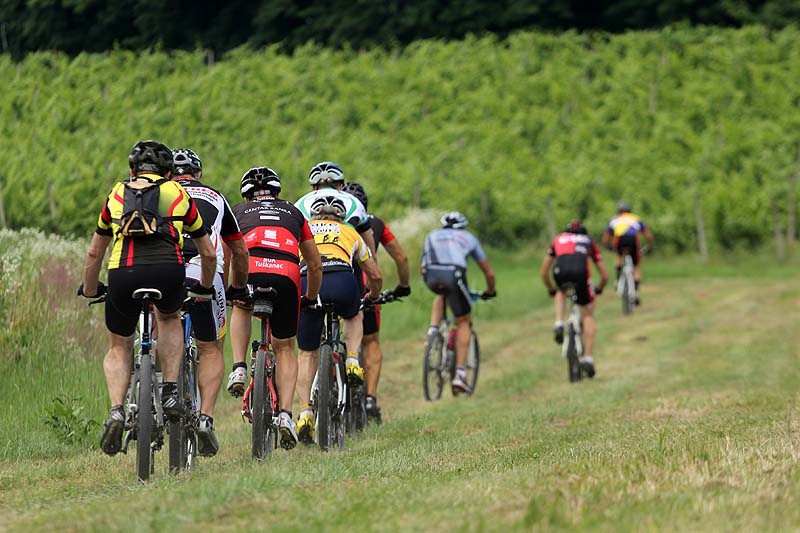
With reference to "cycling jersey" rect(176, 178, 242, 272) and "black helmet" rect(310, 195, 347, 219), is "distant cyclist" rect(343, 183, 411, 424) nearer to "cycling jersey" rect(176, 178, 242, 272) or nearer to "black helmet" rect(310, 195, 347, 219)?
"black helmet" rect(310, 195, 347, 219)

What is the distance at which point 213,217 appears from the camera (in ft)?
29.2

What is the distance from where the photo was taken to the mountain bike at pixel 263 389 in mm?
9086

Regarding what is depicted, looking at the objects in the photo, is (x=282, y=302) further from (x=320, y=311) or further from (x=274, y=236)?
(x=320, y=311)

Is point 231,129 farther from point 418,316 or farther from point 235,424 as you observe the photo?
point 235,424

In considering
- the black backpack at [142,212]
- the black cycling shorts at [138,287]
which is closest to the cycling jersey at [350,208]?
the black cycling shorts at [138,287]

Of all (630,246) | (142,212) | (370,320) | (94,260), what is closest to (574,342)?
(370,320)

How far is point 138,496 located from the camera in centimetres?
682

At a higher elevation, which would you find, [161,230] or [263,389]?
[161,230]

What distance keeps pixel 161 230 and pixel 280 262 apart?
171 centimetres

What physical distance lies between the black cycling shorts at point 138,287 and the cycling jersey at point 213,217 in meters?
0.64

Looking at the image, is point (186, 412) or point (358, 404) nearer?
point (186, 412)

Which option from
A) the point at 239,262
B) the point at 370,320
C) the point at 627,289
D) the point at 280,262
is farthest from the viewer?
the point at 627,289

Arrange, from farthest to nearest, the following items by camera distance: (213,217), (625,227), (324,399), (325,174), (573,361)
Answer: (625,227), (573,361), (325,174), (324,399), (213,217)

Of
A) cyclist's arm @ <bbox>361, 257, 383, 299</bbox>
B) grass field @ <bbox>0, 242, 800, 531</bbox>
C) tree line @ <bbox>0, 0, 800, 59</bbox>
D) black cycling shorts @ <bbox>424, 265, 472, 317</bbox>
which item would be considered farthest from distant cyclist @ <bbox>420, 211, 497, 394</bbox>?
tree line @ <bbox>0, 0, 800, 59</bbox>
